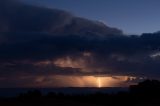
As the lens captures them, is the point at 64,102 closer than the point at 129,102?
Yes

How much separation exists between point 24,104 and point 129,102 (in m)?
14.3

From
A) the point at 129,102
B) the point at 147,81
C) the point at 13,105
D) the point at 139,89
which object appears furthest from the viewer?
the point at 147,81

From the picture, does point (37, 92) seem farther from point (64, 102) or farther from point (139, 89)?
point (139, 89)

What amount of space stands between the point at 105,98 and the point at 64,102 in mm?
11824

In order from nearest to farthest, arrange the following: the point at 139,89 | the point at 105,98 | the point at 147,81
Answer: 1. the point at 105,98
2. the point at 139,89
3. the point at 147,81

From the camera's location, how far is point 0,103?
47.6 metres

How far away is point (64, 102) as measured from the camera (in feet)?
167

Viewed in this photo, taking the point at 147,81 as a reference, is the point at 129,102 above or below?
below

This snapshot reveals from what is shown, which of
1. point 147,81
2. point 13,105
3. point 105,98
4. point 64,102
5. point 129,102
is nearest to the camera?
point 13,105

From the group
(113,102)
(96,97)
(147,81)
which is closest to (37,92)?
(96,97)

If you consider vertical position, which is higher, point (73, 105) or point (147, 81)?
point (147, 81)

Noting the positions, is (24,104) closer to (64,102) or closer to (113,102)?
(64,102)

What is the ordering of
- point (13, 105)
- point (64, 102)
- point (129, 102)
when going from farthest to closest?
1. point (129, 102)
2. point (64, 102)
3. point (13, 105)

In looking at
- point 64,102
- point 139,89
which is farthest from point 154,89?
point 64,102
